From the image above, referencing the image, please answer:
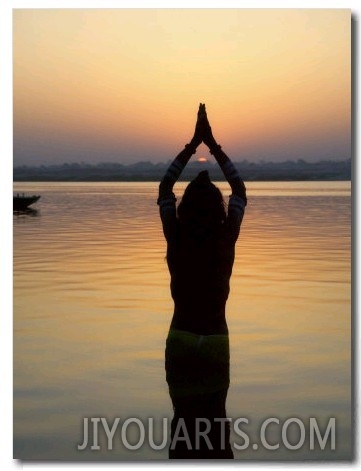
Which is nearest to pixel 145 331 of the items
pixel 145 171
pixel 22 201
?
pixel 145 171

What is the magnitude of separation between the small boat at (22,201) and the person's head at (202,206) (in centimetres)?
201

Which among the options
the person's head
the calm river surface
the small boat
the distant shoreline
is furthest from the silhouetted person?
the distant shoreline

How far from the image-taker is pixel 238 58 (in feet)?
21.4

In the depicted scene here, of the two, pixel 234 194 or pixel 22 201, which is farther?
pixel 22 201

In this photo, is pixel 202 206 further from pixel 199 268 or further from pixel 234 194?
pixel 199 268

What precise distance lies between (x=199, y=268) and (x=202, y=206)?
0.32 metres

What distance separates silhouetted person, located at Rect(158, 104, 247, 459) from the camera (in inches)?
168

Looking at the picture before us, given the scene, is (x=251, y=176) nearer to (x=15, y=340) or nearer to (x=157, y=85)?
(x=157, y=85)

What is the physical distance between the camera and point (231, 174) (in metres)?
4.36

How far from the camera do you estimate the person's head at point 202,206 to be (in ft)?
13.8

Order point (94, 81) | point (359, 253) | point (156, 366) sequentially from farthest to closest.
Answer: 1. point (94, 81)
2. point (156, 366)
3. point (359, 253)

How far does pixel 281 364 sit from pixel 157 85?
7.27 ft

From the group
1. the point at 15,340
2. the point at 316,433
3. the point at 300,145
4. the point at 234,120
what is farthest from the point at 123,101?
the point at 316,433

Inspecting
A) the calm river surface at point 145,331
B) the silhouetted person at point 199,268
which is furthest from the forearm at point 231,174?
the calm river surface at point 145,331
